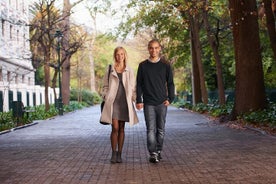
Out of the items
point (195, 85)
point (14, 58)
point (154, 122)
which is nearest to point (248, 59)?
point (154, 122)

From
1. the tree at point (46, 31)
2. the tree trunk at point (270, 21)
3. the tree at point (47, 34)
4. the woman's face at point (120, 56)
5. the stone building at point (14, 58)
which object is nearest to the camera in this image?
the woman's face at point (120, 56)

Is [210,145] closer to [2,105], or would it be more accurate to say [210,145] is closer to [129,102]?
[129,102]

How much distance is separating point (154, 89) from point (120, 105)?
599 mm

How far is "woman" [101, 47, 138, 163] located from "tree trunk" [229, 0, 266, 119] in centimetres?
1063

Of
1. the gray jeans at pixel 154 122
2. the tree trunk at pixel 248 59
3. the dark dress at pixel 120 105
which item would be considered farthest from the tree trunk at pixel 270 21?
the dark dress at pixel 120 105

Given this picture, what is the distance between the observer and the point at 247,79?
62.4 ft

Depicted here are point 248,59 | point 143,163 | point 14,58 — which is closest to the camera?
point 143,163

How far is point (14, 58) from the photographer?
3556 centimetres

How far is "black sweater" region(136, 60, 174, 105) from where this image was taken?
29.0 feet

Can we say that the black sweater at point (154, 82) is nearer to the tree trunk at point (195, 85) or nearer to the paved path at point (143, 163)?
the paved path at point (143, 163)

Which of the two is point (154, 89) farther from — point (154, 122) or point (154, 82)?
point (154, 122)

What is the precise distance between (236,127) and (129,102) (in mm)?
8938

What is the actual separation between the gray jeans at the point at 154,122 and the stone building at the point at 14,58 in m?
22.4

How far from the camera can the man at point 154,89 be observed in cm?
885
